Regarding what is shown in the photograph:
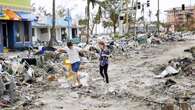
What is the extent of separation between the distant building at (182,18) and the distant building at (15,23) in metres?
80.7

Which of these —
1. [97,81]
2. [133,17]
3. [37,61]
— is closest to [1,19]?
[37,61]

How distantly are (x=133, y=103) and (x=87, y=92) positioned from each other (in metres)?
2.21

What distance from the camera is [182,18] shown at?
137750 millimetres

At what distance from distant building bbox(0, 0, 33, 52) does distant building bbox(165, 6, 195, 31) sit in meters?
80.7

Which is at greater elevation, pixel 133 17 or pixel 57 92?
pixel 133 17

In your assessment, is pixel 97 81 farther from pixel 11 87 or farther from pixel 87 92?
pixel 11 87

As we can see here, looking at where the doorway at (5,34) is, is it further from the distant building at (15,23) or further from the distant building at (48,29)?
the distant building at (48,29)

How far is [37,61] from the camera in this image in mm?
19328

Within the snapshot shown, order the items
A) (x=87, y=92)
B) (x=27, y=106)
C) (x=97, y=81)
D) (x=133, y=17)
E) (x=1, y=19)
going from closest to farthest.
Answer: (x=27, y=106) → (x=87, y=92) → (x=97, y=81) → (x=1, y=19) → (x=133, y=17)

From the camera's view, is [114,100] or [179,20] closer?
[114,100]

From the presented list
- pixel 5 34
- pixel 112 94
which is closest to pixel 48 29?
pixel 5 34

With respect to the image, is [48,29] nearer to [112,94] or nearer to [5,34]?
[5,34]

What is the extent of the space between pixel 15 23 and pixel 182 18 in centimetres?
10819

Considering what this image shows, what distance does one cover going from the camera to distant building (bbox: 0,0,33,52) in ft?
106
